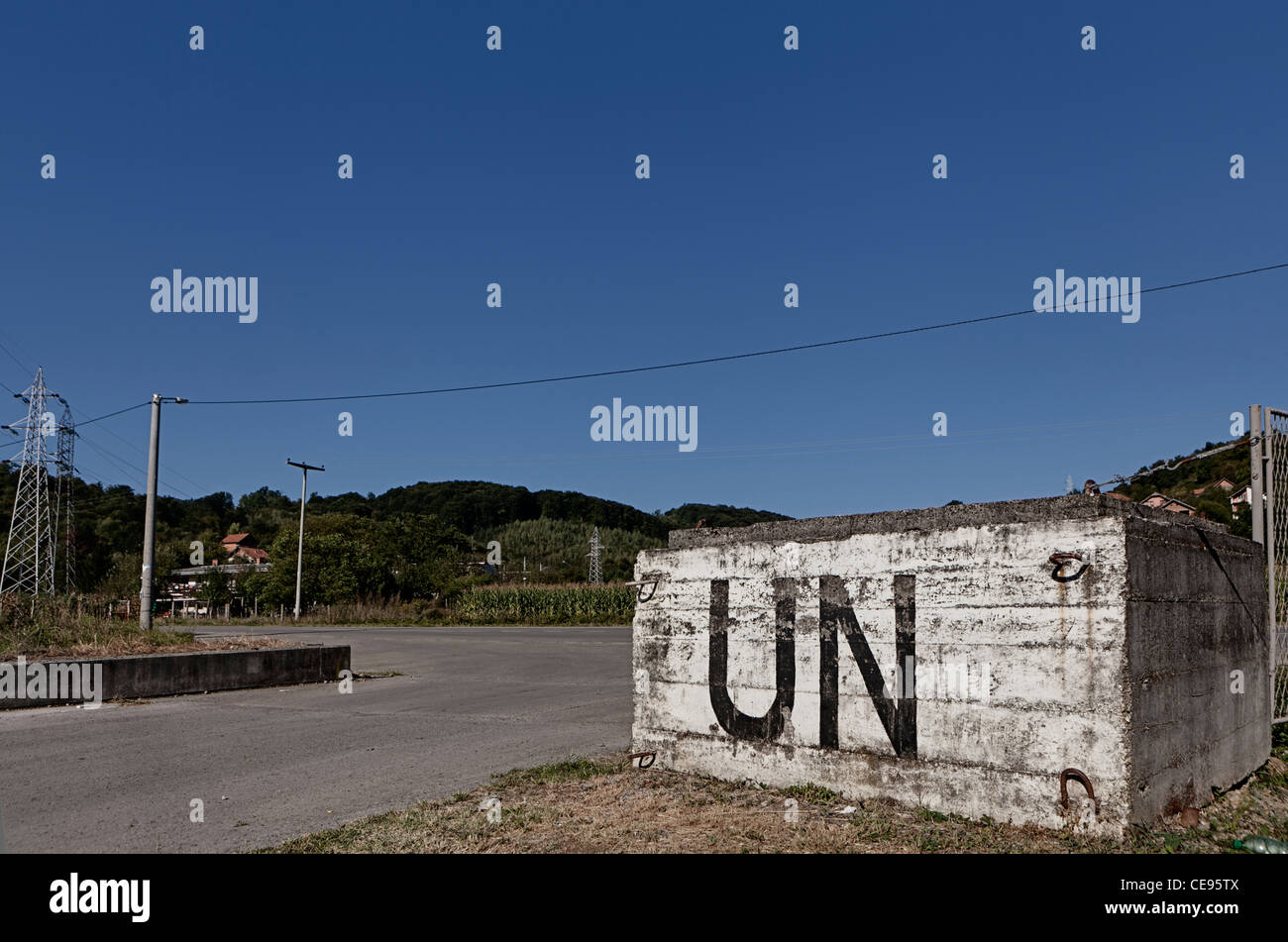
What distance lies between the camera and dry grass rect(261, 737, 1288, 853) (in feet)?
17.4

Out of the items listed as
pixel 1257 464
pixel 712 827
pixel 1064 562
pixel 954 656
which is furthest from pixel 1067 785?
pixel 1257 464

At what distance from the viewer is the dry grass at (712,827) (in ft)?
17.4

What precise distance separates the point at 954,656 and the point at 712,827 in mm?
2033

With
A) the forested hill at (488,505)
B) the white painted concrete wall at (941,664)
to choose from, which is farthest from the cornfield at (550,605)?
the forested hill at (488,505)

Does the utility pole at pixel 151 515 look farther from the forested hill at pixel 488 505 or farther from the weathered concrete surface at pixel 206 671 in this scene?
the forested hill at pixel 488 505

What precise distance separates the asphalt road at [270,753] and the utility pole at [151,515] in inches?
168

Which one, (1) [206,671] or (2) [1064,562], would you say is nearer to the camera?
(2) [1064,562]

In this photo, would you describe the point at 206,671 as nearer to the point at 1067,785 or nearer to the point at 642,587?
the point at 642,587

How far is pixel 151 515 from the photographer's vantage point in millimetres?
18562

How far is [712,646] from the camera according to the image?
7.50 m

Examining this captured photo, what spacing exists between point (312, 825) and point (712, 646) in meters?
3.38

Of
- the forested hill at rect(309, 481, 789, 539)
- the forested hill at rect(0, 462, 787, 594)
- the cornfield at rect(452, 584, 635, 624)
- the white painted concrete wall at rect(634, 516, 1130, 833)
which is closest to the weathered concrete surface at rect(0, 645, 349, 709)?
the white painted concrete wall at rect(634, 516, 1130, 833)
